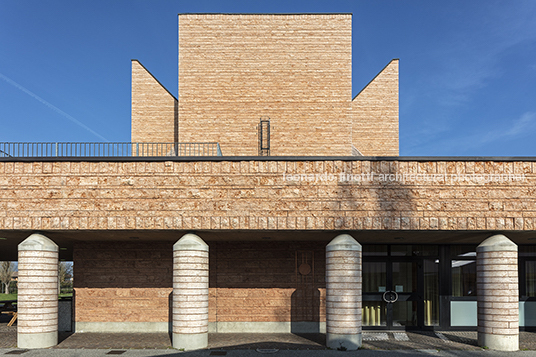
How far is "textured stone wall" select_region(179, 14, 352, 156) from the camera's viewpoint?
57.3 feet

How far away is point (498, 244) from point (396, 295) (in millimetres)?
3892

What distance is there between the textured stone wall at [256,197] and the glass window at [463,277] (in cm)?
344

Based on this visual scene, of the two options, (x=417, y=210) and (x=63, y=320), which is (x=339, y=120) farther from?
(x=63, y=320)

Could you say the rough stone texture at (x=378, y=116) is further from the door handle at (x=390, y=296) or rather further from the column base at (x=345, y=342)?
the column base at (x=345, y=342)

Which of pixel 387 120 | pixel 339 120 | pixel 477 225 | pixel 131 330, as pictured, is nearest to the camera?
pixel 477 225

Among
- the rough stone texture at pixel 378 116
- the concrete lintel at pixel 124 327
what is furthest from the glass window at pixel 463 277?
the concrete lintel at pixel 124 327

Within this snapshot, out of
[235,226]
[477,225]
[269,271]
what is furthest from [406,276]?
[235,226]

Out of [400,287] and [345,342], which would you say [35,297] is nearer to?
[345,342]

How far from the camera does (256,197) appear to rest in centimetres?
1098

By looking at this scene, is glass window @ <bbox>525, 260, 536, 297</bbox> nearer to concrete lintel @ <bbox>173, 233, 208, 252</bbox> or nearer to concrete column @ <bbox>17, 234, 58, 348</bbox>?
concrete lintel @ <bbox>173, 233, 208, 252</bbox>

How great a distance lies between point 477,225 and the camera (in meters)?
10.8

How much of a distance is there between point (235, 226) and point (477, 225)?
6.49m

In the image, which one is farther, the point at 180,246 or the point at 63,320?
the point at 63,320

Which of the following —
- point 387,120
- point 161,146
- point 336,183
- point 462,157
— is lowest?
point 336,183
